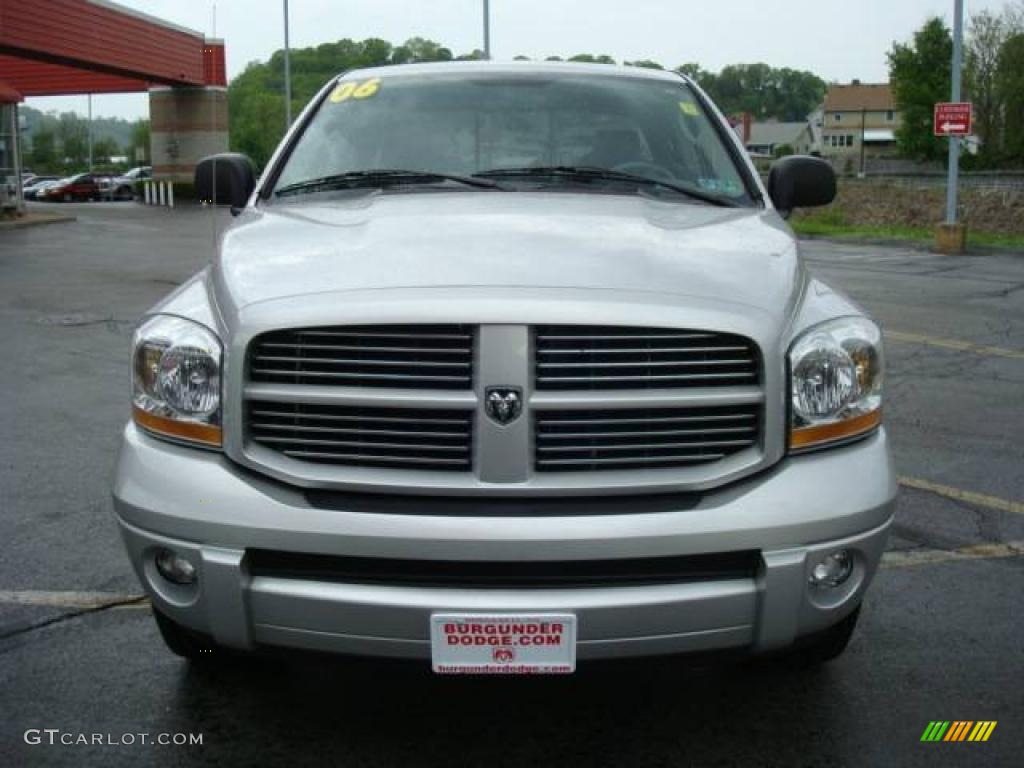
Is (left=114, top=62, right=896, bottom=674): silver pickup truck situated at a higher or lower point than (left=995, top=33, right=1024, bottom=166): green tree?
lower

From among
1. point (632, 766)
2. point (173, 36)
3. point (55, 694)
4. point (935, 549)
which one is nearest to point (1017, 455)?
point (935, 549)

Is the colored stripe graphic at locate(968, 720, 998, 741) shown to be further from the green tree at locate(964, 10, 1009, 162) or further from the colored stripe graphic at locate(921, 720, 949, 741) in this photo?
the green tree at locate(964, 10, 1009, 162)

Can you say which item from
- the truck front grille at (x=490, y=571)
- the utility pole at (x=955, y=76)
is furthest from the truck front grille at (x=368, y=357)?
the utility pole at (x=955, y=76)

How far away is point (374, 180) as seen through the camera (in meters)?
4.01

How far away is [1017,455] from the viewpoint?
6.04m

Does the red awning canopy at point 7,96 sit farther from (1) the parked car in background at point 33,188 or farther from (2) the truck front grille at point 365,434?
(2) the truck front grille at point 365,434

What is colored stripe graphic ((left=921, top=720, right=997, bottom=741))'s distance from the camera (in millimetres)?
3031

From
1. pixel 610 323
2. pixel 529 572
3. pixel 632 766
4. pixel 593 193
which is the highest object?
pixel 593 193

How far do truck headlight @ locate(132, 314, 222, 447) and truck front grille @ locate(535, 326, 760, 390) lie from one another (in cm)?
80

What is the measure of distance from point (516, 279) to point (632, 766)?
124 cm

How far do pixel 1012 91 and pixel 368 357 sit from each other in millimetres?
73009

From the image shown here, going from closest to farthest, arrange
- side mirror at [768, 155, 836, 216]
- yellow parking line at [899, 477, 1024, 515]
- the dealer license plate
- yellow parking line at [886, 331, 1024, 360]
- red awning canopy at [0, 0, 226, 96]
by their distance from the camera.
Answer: the dealer license plate → side mirror at [768, 155, 836, 216] → yellow parking line at [899, 477, 1024, 515] → yellow parking line at [886, 331, 1024, 360] → red awning canopy at [0, 0, 226, 96]

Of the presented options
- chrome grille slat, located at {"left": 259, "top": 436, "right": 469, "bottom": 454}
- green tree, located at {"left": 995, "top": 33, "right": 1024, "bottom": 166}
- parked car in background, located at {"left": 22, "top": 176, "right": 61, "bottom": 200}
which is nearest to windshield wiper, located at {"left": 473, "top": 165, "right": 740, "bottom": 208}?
chrome grille slat, located at {"left": 259, "top": 436, "right": 469, "bottom": 454}

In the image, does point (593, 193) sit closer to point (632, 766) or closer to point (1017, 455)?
point (632, 766)
